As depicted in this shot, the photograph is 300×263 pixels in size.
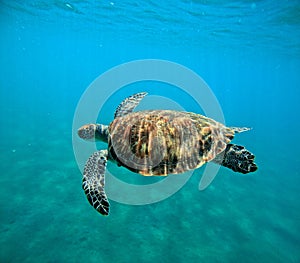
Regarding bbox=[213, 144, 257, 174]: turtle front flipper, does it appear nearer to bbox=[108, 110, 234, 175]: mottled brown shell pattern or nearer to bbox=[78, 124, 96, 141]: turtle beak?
bbox=[108, 110, 234, 175]: mottled brown shell pattern

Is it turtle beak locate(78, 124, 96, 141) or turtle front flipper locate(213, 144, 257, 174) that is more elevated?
turtle front flipper locate(213, 144, 257, 174)

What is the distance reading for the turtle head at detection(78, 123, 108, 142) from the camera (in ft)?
19.2

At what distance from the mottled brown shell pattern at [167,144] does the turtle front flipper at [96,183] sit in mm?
449

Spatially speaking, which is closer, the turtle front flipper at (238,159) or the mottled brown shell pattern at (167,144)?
the turtle front flipper at (238,159)

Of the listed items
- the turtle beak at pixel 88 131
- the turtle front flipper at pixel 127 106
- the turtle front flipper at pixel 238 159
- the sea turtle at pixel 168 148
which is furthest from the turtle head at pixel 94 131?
the turtle front flipper at pixel 238 159

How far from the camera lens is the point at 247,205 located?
979 centimetres

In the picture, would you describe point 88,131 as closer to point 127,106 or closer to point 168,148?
point 127,106

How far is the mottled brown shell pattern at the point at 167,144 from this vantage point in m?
4.48

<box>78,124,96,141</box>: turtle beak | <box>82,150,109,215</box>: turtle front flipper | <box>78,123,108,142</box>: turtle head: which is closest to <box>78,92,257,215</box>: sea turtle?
<box>82,150,109,215</box>: turtle front flipper

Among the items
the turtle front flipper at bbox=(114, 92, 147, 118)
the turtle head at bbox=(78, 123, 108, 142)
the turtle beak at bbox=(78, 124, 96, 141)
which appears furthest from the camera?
the turtle front flipper at bbox=(114, 92, 147, 118)

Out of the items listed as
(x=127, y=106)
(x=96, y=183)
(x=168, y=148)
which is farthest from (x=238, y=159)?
(x=127, y=106)

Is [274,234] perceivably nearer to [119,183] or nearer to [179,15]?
[119,183]

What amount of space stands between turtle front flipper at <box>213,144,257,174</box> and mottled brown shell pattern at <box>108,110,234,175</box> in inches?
9.3

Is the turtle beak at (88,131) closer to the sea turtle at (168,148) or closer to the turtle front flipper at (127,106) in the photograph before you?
the turtle front flipper at (127,106)
